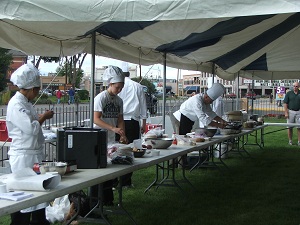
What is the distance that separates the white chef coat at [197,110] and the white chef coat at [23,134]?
11.3ft

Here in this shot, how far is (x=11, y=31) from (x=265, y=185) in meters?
4.08

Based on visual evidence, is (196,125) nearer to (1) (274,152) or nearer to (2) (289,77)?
(1) (274,152)

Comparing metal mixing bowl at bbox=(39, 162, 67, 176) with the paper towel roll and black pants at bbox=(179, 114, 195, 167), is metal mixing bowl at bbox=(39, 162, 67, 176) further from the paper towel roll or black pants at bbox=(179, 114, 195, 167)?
black pants at bbox=(179, 114, 195, 167)

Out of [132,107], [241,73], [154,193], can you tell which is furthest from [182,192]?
[241,73]

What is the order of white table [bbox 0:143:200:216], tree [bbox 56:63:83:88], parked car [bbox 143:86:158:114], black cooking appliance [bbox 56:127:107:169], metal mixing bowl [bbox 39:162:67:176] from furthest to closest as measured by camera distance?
parked car [bbox 143:86:158:114], tree [bbox 56:63:83:88], black cooking appliance [bbox 56:127:107:169], metal mixing bowl [bbox 39:162:67:176], white table [bbox 0:143:200:216]

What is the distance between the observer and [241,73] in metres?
10.5

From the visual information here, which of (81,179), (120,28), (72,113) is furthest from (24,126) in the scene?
(72,113)

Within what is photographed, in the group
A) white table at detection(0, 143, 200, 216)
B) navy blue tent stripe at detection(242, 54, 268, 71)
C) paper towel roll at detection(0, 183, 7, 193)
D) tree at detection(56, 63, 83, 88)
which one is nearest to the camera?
white table at detection(0, 143, 200, 216)

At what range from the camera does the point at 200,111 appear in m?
6.34

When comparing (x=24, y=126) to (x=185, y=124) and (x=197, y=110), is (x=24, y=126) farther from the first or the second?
(x=185, y=124)

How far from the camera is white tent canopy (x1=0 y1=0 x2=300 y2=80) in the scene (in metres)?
2.83

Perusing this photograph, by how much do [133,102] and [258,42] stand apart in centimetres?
202

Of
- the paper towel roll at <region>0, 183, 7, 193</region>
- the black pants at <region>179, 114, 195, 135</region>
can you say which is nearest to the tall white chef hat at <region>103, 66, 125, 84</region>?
the paper towel roll at <region>0, 183, 7, 193</region>

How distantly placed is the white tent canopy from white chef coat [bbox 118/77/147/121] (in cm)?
37
